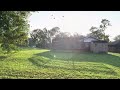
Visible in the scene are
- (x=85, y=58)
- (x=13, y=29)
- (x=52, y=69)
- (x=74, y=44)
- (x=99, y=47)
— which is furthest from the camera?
(x=74, y=44)

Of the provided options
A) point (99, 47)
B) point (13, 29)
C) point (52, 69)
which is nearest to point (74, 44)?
point (99, 47)

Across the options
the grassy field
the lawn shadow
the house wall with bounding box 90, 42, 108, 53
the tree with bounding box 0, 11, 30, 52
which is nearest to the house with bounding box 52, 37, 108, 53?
the house wall with bounding box 90, 42, 108, 53

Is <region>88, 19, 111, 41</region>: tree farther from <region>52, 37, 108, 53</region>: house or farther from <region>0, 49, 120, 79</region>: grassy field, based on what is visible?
<region>0, 49, 120, 79</region>: grassy field

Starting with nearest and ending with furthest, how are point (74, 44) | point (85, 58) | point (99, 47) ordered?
point (85, 58)
point (99, 47)
point (74, 44)

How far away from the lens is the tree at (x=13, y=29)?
45.6 feet

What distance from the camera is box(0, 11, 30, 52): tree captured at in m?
13.9

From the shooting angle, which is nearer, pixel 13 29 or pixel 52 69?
pixel 52 69

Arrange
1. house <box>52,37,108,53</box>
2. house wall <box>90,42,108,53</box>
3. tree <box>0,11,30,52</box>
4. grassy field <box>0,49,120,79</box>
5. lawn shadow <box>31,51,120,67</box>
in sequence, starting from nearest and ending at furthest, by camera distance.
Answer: grassy field <box>0,49,120,79</box>
tree <box>0,11,30,52</box>
lawn shadow <box>31,51,120,67</box>
house wall <box>90,42,108,53</box>
house <box>52,37,108,53</box>

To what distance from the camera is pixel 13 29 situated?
49.5 ft

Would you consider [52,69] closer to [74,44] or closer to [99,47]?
[99,47]

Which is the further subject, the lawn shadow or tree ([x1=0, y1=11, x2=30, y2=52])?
the lawn shadow

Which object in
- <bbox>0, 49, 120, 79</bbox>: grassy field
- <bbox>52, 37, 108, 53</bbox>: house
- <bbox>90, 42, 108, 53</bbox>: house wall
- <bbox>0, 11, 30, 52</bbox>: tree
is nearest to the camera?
<bbox>0, 49, 120, 79</bbox>: grassy field
